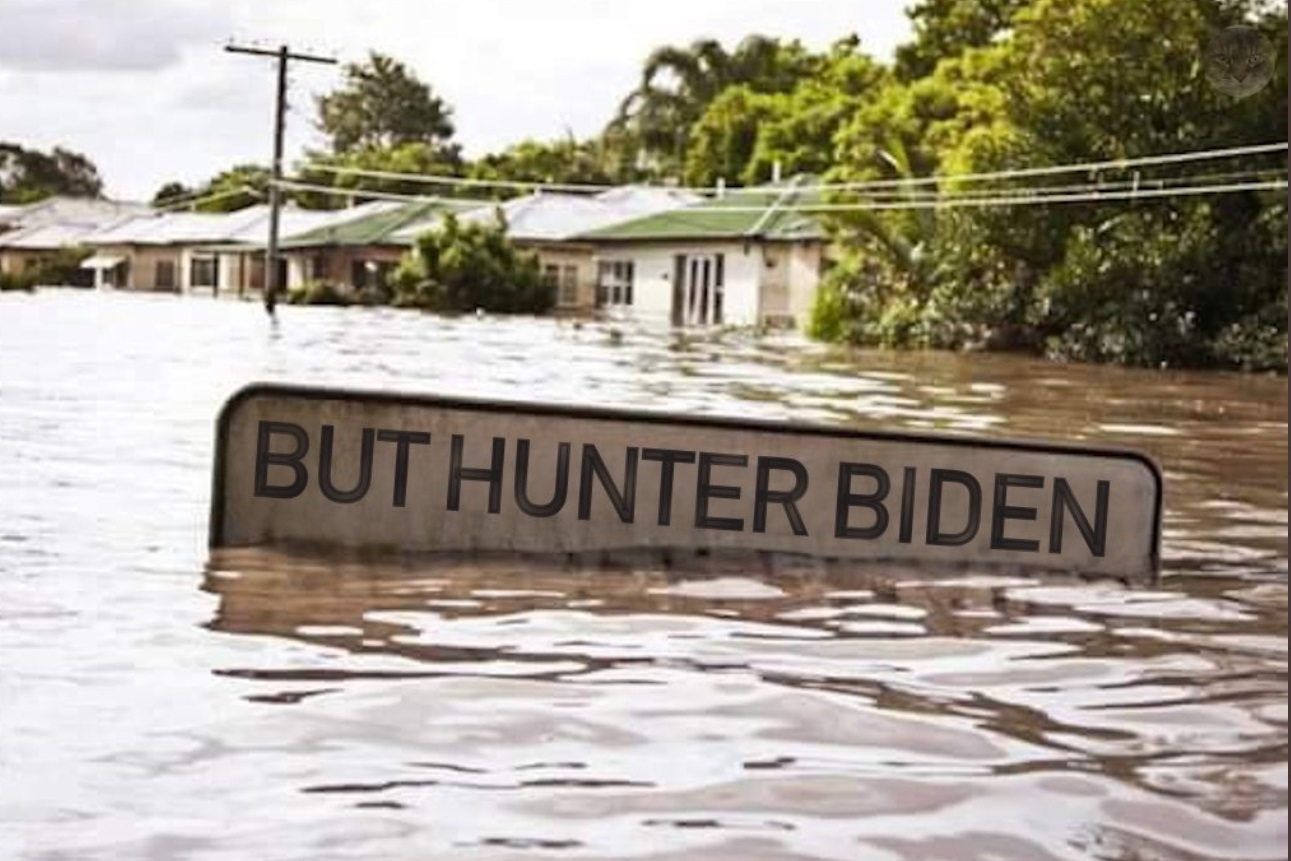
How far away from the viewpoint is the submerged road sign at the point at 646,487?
7.85 metres

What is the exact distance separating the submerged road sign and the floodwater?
20cm

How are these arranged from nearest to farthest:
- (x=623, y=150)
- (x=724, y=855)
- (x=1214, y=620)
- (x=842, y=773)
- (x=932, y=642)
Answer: (x=724, y=855)
(x=842, y=773)
(x=932, y=642)
(x=1214, y=620)
(x=623, y=150)

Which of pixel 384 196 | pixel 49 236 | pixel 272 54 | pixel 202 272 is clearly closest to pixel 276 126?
pixel 272 54

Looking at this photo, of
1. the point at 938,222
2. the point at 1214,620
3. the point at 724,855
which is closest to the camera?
the point at 724,855

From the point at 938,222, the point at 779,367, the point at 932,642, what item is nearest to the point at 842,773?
the point at 932,642

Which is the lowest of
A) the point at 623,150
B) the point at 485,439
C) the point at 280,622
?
the point at 280,622

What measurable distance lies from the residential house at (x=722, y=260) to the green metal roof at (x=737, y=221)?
0.10 feet

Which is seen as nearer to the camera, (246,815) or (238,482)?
(246,815)

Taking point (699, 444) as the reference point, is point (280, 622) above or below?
below

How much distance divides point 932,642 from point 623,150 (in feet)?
217

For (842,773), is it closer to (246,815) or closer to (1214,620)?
(246,815)

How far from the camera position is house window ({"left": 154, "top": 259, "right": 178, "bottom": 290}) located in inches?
3147

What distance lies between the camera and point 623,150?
71938mm

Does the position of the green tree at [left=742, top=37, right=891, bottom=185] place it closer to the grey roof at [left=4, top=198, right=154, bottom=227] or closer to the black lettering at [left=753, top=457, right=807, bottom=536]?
the grey roof at [left=4, top=198, right=154, bottom=227]
